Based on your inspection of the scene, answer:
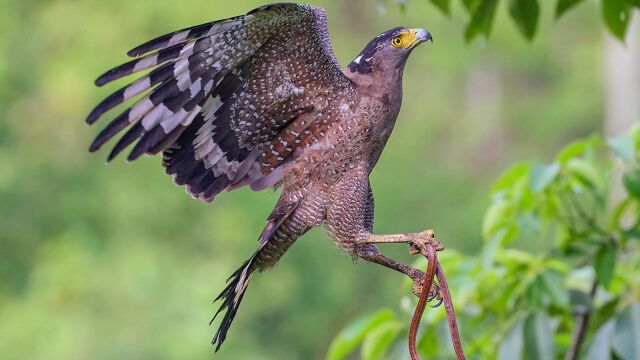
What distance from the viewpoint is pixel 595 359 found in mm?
2293

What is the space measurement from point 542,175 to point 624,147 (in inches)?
7.0

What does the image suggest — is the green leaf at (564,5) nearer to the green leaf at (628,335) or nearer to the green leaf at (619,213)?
the green leaf at (619,213)

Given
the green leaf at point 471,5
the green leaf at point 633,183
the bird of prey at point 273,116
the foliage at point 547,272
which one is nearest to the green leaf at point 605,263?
the foliage at point 547,272

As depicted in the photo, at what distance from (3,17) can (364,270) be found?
3.76 m

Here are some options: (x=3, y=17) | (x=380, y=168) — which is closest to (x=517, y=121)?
(x=380, y=168)

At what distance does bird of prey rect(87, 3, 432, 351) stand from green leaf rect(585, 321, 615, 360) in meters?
0.75

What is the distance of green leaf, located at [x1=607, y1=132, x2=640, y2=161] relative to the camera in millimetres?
2264

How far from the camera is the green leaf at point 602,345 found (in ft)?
7.52

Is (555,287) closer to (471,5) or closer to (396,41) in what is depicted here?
(471,5)

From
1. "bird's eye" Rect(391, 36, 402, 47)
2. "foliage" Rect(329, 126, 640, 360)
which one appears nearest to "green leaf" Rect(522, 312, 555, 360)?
"foliage" Rect(329, 126, 640, 360)

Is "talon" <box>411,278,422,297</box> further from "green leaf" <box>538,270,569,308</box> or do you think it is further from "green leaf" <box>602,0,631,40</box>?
"green leaf" <box>602,0,631,40</box>

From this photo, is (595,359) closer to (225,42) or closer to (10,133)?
(225,42)

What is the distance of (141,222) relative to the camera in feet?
28.0

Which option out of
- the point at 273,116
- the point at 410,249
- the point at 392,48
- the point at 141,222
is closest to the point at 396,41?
the point at 392,48
